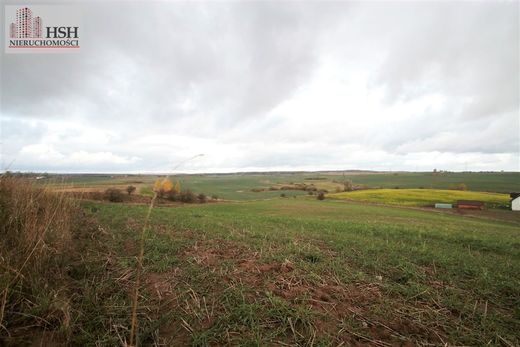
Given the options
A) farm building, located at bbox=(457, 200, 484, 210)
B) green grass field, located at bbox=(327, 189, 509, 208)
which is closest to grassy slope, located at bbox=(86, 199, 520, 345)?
farm building, located at bbox=(457, 200, 484, 210)

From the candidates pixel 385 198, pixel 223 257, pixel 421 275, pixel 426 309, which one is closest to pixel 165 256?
pixel 223 257

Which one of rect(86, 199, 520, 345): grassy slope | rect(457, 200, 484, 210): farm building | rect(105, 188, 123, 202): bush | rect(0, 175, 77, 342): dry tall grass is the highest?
rect(0, 175, 77, 342): dry tall grass

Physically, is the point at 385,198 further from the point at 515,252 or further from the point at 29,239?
the point at 29,239

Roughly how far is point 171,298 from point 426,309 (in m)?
3.55

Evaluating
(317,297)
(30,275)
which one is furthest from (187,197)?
(317,297)

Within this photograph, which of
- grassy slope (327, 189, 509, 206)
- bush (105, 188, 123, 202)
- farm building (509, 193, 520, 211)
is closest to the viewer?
farm building (509, 193, 520, 211)

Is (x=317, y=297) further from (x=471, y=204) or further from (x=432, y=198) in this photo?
(x=432, y=198)

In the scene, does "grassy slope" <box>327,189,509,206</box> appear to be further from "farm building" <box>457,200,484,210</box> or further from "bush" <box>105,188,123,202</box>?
"bush" <box>105,188,123,202</box>

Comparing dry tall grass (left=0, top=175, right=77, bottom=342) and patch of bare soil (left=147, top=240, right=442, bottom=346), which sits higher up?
dry tall grass (left=0, top=175, right=77, bottom=342)

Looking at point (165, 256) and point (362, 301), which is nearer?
point (362, 301)

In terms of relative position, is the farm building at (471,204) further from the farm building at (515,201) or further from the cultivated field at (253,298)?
the cultivated field at (253,298)

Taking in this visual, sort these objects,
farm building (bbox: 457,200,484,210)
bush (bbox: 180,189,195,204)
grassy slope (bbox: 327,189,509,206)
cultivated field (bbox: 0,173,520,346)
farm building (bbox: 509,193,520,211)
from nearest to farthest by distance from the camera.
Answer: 1. cultivated field (bbox: 0,173,520,346)
2. farm building (bbox: 509,193,520,211)
3. farm building (bbox: 457,200,484,210)
4. grassy slope (bbox: 327,189,509,206)
5. bush (bbox: 180,189,195,204)

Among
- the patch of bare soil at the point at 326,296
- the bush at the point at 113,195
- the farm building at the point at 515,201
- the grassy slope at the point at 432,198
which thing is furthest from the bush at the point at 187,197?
the farm building at the point at 515,201

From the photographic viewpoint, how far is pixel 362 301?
3295mm
